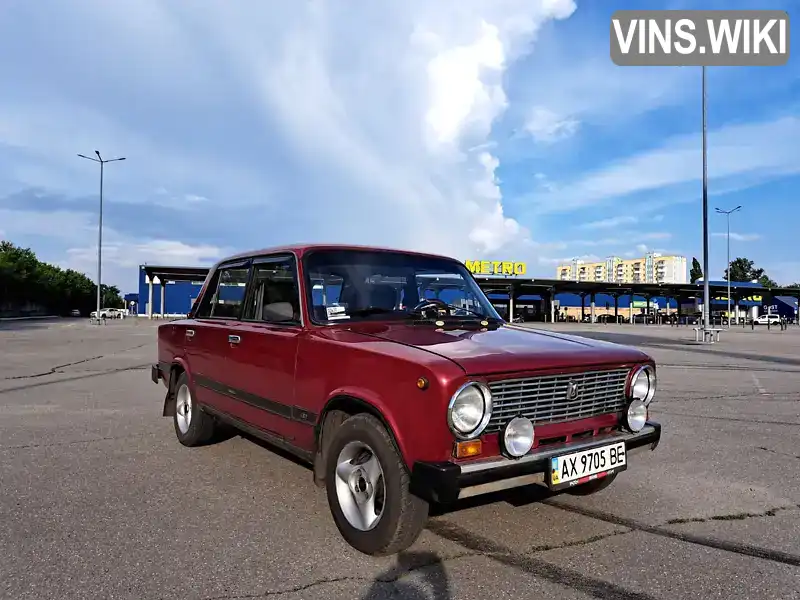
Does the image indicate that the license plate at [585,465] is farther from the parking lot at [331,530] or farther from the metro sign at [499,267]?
the metro sign at [499,267]

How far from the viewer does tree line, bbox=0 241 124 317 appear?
54.1m

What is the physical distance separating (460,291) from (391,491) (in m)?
2.03

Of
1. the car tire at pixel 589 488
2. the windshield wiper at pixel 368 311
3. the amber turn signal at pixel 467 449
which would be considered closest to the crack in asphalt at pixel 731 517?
the car tire at pixel 589 488

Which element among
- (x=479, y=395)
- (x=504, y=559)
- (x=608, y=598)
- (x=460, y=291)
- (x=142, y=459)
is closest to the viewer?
(x=608, y=598)

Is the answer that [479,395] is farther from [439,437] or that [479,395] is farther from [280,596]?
[280,596]

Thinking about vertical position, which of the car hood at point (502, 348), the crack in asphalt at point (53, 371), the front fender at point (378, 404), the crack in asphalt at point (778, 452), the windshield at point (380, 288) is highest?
the windshield at point (380, 288)

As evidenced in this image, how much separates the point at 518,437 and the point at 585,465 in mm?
513

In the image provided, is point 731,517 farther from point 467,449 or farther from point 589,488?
point 467,449

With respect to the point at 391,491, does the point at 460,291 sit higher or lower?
higher

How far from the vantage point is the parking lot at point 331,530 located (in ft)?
9.13

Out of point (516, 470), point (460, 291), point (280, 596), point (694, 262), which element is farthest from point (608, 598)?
point (694, 262)

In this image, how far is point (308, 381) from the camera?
355 cm

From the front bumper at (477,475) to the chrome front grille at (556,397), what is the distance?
0.19 metres

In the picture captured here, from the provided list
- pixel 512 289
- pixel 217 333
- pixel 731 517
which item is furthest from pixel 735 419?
pixel 512 289
